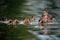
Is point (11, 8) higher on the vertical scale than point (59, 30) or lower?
higher

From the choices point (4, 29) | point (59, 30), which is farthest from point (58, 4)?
point (4, 29)

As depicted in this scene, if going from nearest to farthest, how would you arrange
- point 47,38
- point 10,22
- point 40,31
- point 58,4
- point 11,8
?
point 47,38, point 40,31, point 10,22, point 11,8, point 58,4

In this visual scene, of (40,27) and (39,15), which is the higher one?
(39,15)

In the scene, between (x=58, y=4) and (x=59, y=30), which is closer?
(x=59, y=30)

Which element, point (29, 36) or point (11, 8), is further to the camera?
point (11, 8)

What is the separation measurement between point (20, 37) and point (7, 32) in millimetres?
198

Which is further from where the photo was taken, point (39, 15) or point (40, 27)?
point (39, 15)

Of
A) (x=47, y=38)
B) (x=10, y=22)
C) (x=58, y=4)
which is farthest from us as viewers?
(x=58, y=4)

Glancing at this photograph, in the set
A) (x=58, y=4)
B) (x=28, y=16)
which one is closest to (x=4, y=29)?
(x=28, y=16)

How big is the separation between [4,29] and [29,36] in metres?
0.35

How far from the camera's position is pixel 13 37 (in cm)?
262

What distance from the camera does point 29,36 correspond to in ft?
8.61

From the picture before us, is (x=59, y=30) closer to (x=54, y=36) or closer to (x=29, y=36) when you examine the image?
(x=54, y=36)

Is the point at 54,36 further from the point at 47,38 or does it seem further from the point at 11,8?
the point at 11,8
